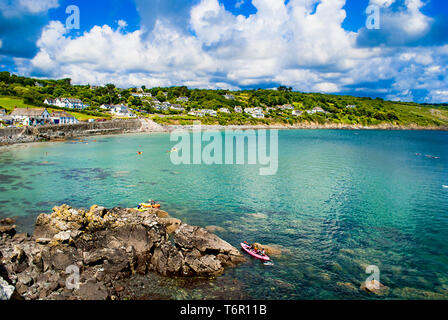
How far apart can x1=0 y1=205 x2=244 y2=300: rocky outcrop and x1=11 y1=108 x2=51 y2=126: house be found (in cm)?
9224

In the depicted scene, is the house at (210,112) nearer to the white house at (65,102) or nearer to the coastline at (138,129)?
the coastline at (138,129)

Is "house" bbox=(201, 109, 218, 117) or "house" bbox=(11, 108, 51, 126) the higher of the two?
Answer: "house" bbox=(201, 109, 218, 117)

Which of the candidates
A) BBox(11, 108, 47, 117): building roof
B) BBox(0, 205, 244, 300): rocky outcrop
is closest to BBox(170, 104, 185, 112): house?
BBox(11, 108, 47, 117): building roof

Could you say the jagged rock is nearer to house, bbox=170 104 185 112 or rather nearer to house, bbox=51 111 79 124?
house, bbox=51 111 79 124

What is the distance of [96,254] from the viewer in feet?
59.9

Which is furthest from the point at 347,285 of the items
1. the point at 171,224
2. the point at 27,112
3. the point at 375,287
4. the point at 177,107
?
the point at 177,107

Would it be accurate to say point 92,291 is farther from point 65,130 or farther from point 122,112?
point 122,112

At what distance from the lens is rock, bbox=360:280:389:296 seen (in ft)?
54.6

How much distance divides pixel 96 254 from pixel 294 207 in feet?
68.3

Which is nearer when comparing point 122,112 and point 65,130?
point 65,130

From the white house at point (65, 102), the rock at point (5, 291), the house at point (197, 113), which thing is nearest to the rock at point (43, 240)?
the rock at point (5, 291)

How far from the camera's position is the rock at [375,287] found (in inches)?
655

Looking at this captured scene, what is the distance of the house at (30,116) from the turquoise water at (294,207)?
4254 cm
